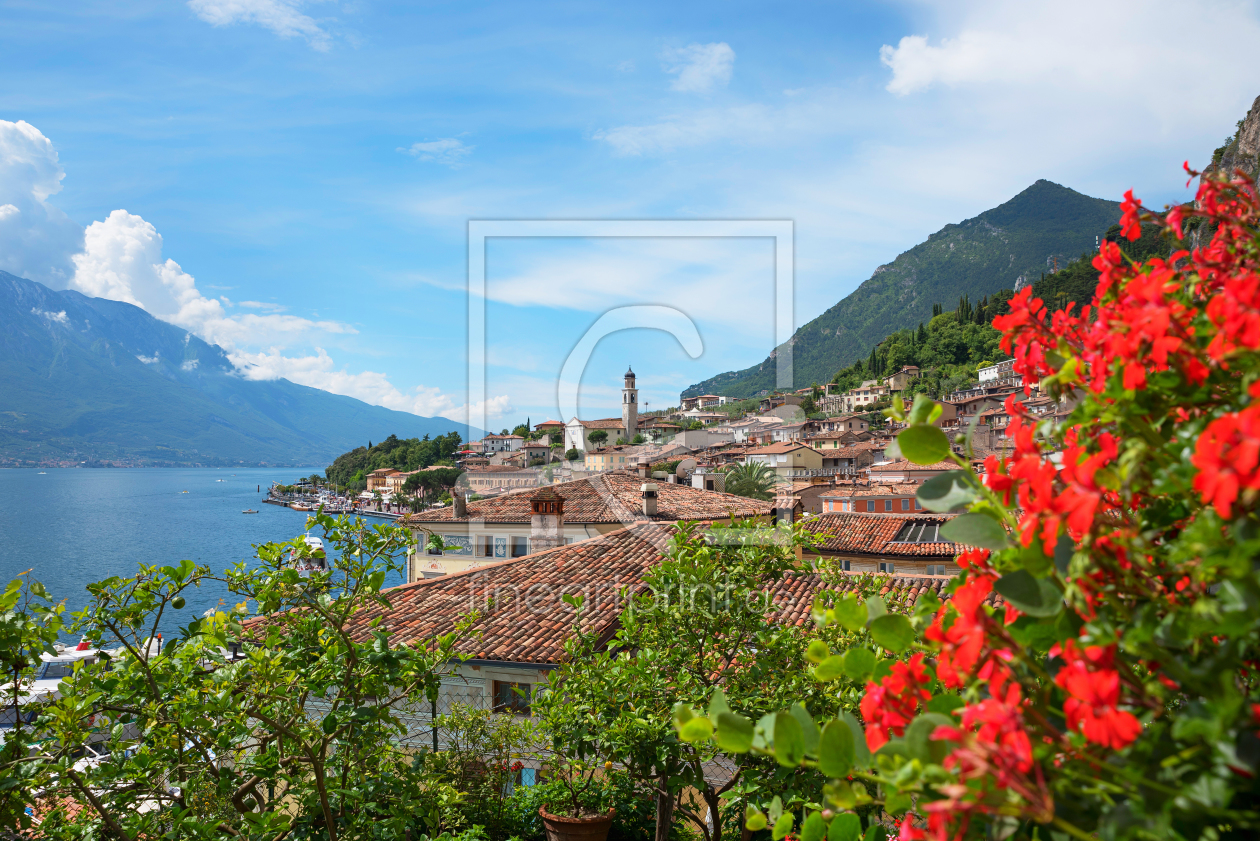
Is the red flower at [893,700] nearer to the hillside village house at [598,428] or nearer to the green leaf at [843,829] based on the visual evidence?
the green leaf at [843,829]

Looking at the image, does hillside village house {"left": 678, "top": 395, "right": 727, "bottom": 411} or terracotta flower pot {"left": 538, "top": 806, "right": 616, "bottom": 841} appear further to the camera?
hillside village house {"left": 678, "top": 395, "right": 727, "bottom": 411}

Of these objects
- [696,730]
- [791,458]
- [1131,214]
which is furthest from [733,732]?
[791,458]

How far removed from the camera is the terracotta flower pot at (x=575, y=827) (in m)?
6.66

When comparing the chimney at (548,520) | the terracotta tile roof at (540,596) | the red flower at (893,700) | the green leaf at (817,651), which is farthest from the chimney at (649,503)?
the red flower at (893,700)

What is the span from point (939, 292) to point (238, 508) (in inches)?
5185

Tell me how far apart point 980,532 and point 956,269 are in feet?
523

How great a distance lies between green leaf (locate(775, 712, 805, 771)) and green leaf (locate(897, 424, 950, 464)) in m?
0.41

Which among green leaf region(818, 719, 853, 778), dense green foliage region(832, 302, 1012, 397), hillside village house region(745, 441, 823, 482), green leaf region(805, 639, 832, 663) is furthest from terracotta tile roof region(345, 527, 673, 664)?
dense green foliage region(832, 302, 1012, 397)

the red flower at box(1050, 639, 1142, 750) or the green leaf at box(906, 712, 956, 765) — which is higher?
the red flower at box(1050, 639, 1142, 750)

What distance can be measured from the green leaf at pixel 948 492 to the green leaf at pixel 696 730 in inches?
17.3

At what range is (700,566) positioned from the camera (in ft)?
14.9

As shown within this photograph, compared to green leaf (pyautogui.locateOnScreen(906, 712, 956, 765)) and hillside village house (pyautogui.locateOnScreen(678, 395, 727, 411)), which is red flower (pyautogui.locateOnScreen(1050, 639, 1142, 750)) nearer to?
green leaf (pyautogui.locateOnScreen(906, 712, 956, 765))

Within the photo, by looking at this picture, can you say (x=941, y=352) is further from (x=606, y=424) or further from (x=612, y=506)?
(x=612, y=506)

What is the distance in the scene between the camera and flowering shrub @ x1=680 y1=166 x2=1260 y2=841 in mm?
685
